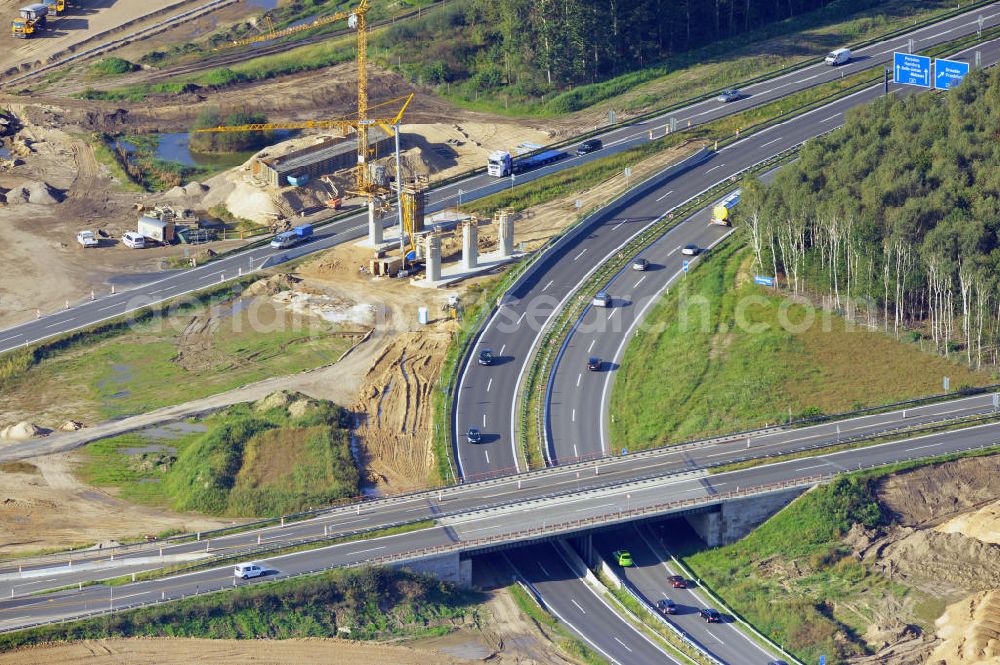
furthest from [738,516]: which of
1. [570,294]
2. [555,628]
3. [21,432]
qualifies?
[21,432]

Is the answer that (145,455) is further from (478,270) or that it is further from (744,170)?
(744,170)

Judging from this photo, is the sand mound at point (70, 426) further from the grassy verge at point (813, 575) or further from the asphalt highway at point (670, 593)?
the grassy verge at point (813, 575)

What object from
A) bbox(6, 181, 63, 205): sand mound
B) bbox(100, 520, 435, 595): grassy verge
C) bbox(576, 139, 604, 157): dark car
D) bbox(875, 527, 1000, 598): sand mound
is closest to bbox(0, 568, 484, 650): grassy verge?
bbox(100, 520, 435, 595): grassy verge

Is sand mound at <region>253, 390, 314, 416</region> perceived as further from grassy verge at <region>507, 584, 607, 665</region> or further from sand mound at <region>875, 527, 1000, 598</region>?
sand mound at <region>875, 527, 1000, 598</region>

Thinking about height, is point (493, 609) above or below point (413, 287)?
below

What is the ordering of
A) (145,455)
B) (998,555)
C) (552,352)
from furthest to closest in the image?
(552,352) < (145,455) < (998,555)

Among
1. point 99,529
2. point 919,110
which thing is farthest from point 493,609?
point 919,110
